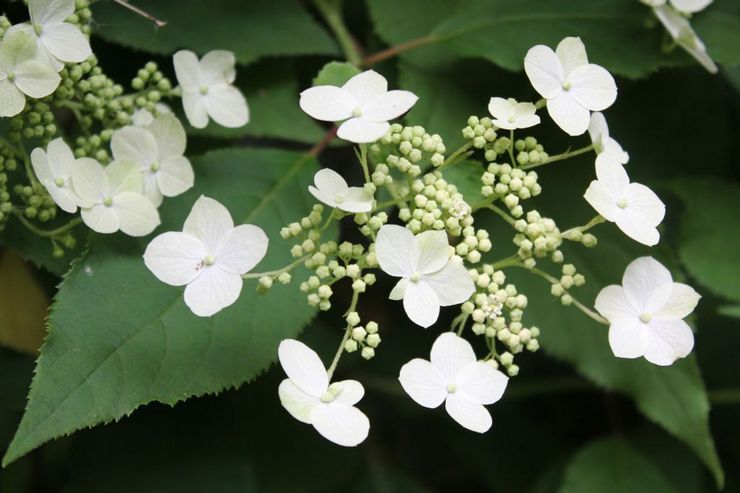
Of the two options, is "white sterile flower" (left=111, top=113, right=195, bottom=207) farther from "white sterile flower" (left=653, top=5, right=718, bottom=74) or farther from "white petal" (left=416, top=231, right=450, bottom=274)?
"white sterile flower" (left=653, top=5, right=718, bottom=74)

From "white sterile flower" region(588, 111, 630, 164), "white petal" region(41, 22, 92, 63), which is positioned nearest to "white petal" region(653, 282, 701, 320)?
"white sterile flower" region(588, 111, 630, 164)

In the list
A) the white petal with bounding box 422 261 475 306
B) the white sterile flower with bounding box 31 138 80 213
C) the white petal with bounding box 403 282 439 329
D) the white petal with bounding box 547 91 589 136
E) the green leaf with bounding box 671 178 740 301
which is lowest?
the green leaf with bounding box 671 178 740 301

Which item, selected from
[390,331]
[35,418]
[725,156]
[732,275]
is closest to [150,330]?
[35,418]

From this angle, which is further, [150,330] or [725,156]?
[725,156]

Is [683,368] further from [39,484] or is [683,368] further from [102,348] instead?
[39,484]

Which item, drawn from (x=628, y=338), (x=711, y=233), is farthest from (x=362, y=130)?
(x=711, y=233)

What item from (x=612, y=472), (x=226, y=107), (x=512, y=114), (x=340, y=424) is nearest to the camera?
(x=340, y=424)

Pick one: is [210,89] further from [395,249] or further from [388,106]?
[395,249]
